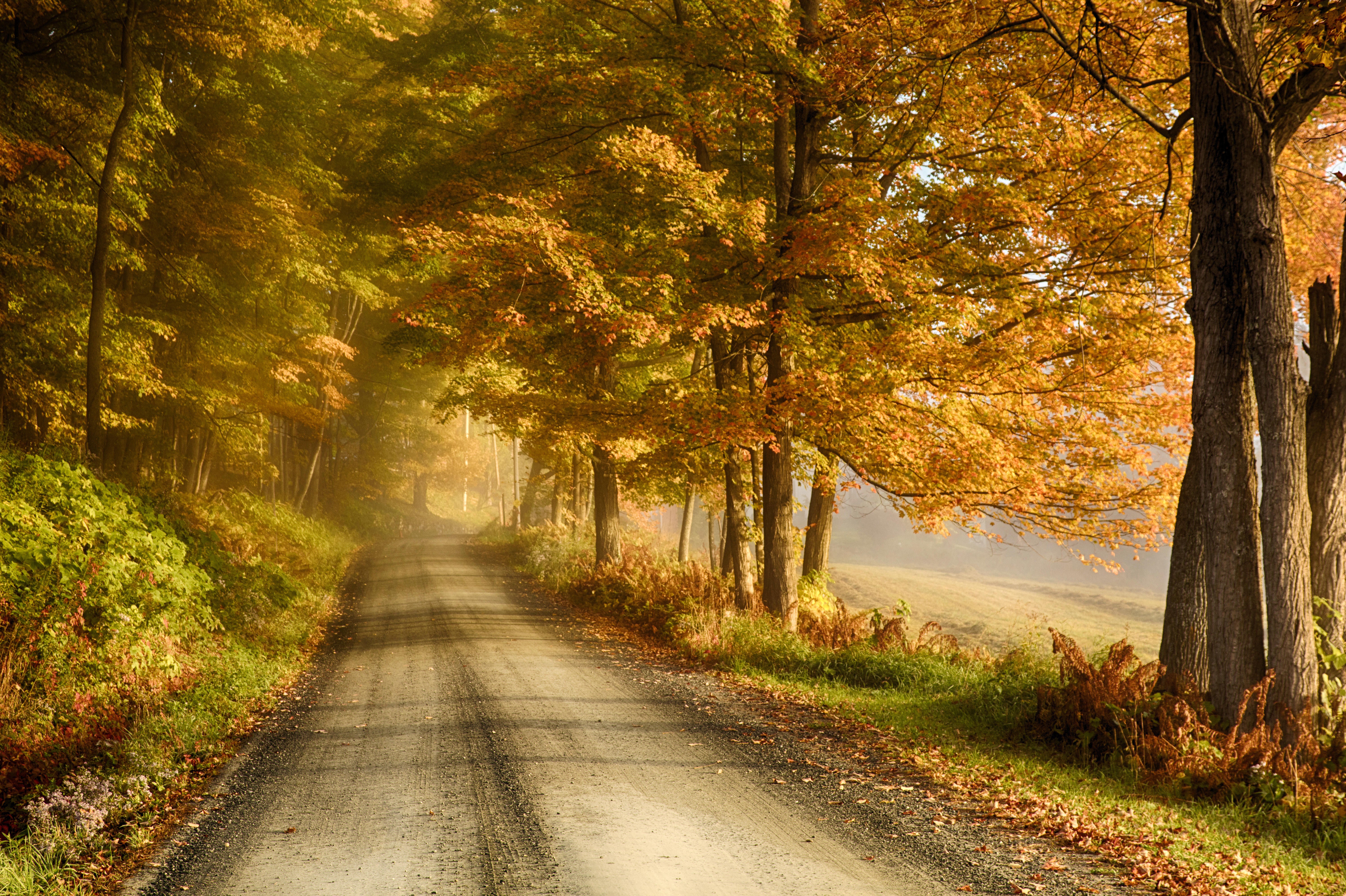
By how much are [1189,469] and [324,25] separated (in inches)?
681

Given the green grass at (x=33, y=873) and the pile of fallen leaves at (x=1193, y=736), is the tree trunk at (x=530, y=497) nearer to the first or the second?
the pile of fallen leaves at (x=1193, y=736)

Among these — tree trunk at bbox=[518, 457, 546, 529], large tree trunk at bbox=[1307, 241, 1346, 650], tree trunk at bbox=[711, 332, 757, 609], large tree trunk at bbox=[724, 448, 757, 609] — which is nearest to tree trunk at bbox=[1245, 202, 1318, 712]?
large tree trunk at bbox=[1307, 241, 1346, 650]

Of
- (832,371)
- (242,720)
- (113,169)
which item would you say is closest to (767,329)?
(832,371)

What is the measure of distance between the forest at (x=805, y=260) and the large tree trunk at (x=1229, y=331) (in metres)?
0.03

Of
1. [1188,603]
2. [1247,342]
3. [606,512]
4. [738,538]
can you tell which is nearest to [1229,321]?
[1247,342]

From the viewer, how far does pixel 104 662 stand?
7.54 metres

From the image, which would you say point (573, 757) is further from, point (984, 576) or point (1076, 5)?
point (984, 576)

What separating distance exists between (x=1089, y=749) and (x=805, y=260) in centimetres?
655

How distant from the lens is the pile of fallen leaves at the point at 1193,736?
Result: 575cm

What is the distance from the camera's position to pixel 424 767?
6391 mm

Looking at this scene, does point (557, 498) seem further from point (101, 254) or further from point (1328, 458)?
point (1328, 458)

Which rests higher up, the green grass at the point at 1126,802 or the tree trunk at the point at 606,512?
the tree trunk at the point at 606,512

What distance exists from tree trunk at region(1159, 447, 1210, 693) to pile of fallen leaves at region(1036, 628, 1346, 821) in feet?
0.62

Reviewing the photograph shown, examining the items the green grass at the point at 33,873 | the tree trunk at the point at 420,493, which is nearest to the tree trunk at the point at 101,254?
the green grass at the point at 33,873
